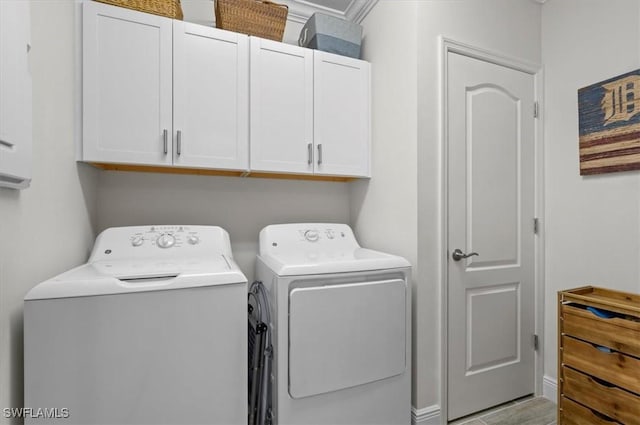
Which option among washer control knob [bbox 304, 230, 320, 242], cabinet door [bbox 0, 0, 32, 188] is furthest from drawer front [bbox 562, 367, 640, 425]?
cabinet door [bbox 0, 0, 32, 188]

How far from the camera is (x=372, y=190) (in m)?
2.15

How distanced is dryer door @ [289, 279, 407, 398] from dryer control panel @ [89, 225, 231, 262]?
66 cm

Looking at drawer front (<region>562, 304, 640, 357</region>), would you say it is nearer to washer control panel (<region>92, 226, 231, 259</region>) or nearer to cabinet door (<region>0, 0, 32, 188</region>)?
washer control panel (<region>92, 226, 231, 259</region>)

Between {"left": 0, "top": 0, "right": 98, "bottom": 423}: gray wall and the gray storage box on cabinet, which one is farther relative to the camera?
the gray storage box on cabinet

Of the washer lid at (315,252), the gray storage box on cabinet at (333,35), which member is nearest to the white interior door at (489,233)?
the washer lid at (315,252)

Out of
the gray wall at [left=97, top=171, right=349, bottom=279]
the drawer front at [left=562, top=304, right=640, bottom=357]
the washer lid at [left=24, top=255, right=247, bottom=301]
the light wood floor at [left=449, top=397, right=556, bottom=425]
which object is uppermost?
the gray wall at [left=97, top=171, right=349, bottom=279]

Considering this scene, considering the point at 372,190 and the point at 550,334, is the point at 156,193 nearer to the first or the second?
the point at 372,190

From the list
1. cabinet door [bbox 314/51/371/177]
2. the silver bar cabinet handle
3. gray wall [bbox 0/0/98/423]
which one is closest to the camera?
gray wall [bbox 0/0/98/423]

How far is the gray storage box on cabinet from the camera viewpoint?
6.55ft

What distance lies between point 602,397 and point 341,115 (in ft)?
6.55

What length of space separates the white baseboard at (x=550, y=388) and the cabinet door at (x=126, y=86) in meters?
2.75

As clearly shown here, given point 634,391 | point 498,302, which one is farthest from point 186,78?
point 634,391

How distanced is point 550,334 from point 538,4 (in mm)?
2250

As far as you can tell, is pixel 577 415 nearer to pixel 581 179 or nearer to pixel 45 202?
pixel 581 179
